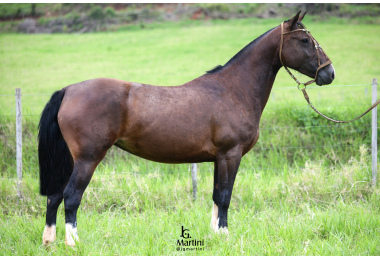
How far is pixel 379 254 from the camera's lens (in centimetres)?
384

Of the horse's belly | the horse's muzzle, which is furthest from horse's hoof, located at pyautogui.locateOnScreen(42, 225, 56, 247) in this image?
the horse's muzzle

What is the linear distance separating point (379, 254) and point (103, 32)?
→ 63.2 feet

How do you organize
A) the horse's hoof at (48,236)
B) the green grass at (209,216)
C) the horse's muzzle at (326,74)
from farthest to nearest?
the horse's muzzle at (326,74) < the horse's hoof at (48,236) < the green grass at (209,216)

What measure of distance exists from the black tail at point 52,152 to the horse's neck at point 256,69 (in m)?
2.12

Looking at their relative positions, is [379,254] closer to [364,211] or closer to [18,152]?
[364,211]

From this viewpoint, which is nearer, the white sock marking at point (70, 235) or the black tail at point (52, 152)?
the white sock marking at point (70, 235)

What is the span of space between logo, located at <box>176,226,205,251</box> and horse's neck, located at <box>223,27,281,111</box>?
179 centimetres

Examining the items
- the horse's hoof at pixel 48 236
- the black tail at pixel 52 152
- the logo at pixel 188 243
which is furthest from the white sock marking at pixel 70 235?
the logo at pixel 188 243

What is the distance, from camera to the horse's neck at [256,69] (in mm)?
4410

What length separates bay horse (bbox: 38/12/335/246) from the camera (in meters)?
3.84

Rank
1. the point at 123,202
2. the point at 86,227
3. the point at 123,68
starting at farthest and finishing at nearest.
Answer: the point at 123,68 < the point at 123,202 < the point at 86,227

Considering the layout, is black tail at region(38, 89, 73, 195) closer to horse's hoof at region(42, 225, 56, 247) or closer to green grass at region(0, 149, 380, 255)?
horse's hoof at region(42, 225, 56, 247)

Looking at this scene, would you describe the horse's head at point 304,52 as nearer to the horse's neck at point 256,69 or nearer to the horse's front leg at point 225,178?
the horse's neck at point 256,69

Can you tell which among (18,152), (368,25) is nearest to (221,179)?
(18,152)
